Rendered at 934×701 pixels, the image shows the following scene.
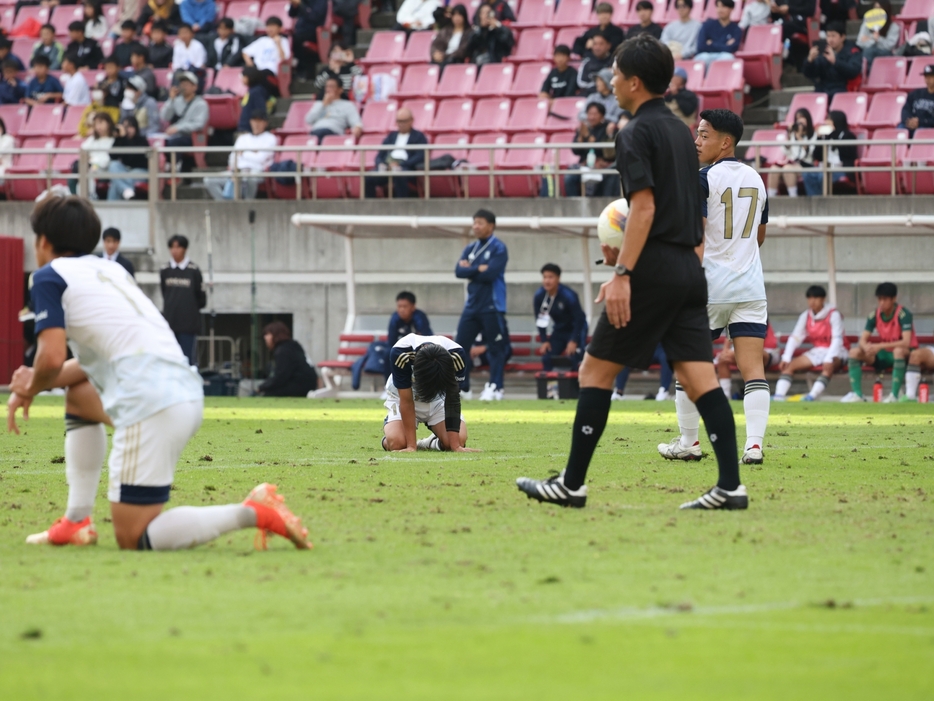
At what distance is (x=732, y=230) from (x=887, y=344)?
1047cm

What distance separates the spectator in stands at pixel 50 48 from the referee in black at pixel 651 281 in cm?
2311

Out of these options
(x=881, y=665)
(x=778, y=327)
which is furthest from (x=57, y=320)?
(x=778, y=327)

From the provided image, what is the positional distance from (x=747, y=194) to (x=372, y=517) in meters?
3.85

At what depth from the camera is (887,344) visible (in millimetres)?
19156

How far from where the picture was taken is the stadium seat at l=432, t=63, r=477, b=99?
2512 cm

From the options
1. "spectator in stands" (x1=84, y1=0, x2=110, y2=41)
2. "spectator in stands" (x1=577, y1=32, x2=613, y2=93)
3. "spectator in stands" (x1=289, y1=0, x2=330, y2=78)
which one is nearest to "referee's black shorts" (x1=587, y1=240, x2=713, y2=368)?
"spectator in stands" (x1=577, y1=32, x2=613, y2=93)

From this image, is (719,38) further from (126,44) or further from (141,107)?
(126,44)

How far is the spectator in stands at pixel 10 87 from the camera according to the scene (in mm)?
27953

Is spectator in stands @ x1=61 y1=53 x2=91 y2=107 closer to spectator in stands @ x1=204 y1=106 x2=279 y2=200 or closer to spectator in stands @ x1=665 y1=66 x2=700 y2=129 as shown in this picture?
spectator in stands @ x1=204 y1=106 x2=279 y2=200

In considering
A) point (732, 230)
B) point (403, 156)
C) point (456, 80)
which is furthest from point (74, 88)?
point (732, 230)

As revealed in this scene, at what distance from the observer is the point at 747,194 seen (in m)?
9.35

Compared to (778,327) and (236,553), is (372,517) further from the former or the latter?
(778,327)

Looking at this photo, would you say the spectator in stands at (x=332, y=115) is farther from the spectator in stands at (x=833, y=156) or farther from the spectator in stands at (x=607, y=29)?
the spectator in stands at (x=833, y=156)

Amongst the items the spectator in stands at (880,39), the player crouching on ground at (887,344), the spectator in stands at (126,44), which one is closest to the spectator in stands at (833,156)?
the spectator in stands at (880,39)
